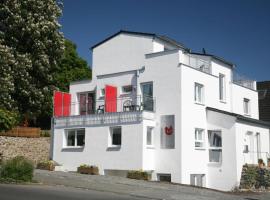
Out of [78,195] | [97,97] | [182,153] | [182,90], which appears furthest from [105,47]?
[78,195]

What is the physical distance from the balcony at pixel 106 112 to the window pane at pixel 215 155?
470 centimetres

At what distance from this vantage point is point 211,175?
28.0 metres

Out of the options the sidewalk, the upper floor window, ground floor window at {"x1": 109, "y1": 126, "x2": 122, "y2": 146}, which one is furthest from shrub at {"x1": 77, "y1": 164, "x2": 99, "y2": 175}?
the upper floor window

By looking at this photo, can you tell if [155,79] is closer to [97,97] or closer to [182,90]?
[182,90]

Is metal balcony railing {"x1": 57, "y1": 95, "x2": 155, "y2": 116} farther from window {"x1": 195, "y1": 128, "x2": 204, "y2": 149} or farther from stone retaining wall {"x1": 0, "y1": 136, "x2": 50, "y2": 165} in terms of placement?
window {"x1": 195, "y1": 128, "x2": 204, "y2": 149}

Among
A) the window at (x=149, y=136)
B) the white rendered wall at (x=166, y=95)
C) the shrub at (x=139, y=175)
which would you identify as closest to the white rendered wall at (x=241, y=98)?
the white rendered wall at (x=166, y=95)

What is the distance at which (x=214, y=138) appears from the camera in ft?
94.9

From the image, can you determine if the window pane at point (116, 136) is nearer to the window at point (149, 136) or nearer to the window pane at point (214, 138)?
the window at point (149, 136)

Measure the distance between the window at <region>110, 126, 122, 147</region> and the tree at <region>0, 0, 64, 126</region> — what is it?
853 centimetres

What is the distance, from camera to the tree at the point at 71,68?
4188 centimetres

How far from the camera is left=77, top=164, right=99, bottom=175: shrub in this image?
27.2m

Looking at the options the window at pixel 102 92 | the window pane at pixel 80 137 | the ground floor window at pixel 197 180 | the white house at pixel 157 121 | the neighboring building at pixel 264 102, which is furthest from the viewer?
the neighboring building at pixel 264 102

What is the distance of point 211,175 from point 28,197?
15792mm

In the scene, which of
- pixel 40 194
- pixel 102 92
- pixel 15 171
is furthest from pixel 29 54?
pixel 40 194
